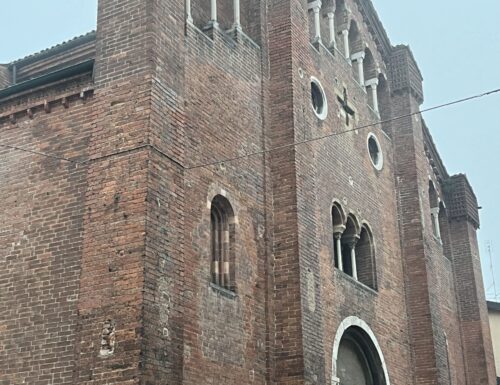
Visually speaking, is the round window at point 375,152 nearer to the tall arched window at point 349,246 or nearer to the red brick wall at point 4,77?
the tall arched window at point 349,246

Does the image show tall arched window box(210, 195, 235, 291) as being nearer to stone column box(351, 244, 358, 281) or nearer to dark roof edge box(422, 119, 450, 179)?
stone column box(351, 244, 358, 281)

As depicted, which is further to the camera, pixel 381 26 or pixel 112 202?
pixel 381 26

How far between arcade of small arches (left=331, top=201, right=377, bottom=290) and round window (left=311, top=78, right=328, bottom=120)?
6.82 feet

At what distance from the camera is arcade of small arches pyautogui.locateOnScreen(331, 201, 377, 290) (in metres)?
17.3

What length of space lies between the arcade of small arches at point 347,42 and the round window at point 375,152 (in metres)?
1.16

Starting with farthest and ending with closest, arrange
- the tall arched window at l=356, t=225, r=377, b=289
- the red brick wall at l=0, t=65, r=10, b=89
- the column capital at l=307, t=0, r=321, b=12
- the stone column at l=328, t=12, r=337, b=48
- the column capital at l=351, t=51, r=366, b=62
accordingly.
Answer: the column capital at l=351, t=51, r=366, b=62 → the stone column at l=328, t=12, r=337, b=48 → the column capital at l=307, t=0, r=321, b=12 → the tall arched window at l=356, t=225, r=377, b=289 → the red brick wall at l=0, t=65, r=10, b=89

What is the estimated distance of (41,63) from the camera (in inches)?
713

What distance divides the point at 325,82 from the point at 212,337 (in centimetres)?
788

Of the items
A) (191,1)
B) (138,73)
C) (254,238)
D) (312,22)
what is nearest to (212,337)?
(254,238)

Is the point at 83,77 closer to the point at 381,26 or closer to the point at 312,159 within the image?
the point at 312,159

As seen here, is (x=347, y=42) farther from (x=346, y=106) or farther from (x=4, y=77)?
(x=4, y=77)

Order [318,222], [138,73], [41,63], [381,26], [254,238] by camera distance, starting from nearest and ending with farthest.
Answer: [138,73] < [254,238] < [318,222] < [41,63] < [381,26]

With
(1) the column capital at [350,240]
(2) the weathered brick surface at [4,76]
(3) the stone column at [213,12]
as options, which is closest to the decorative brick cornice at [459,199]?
(1) the column capital at [350,240]

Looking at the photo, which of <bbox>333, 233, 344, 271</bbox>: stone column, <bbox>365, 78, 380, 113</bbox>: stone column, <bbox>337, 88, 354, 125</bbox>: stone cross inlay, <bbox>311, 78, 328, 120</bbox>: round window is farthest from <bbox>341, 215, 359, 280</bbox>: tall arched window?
<bbox>365, 78, 380, 113</bbox>: stone column
